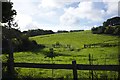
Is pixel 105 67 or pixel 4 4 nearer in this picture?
pixel 105 67

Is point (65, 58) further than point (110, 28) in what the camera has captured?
No

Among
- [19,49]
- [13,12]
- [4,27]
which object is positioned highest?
[13,12]

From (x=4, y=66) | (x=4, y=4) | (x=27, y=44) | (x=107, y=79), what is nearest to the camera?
(x=107, y=79)

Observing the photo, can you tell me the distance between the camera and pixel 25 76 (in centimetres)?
1362

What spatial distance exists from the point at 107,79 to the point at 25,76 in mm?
4263

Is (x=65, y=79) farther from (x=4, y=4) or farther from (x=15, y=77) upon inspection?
(x=4, y=4)

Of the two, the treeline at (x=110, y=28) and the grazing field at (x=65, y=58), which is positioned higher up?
the treeline at (x=110, y=28)

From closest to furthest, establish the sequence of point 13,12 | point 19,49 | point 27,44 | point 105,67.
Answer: point 105,67 → point 13,12 → point 19,49 → point 27,44

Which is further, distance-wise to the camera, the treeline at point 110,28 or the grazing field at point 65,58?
the treeline at point 110,28

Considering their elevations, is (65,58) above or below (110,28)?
below

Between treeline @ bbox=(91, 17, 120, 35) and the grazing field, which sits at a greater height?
treeline @ bbox=(91, 17, 120, 35)

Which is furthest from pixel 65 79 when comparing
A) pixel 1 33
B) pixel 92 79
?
pixel 1 33

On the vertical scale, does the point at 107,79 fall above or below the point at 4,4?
below

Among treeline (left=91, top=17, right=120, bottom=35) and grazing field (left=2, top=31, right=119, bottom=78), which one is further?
treeline (left=91, top=17, right=120, bottom=35)
